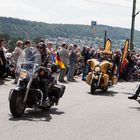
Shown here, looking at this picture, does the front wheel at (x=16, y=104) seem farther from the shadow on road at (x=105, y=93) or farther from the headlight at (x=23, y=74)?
the shadow on road at (x=105, y=93)

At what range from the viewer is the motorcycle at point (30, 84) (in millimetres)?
10289

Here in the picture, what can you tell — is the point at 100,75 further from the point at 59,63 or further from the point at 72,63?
the point at 72,63

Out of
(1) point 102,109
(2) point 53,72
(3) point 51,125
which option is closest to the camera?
(3) point 51,125

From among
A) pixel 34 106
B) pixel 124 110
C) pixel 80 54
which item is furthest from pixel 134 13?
pixel 34 106

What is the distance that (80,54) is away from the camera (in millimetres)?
25109

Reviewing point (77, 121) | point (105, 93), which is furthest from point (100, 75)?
point (77, 121)

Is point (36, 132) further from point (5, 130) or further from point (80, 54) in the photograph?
point (80, 54)

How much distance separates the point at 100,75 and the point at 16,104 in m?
7.42

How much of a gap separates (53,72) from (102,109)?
2.05 m

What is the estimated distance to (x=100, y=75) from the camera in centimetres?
1730

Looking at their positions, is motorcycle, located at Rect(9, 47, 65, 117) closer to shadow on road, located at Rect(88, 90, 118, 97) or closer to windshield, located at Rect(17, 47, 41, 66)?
windshield, located at Rect(17, 47, 41, 66)

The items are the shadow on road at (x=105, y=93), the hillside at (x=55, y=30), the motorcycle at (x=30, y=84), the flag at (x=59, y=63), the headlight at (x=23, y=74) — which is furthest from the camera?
the hillside at (x=55, y=30)

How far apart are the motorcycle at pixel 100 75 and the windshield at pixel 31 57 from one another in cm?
580

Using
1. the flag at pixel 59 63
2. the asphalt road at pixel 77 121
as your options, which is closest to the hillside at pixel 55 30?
the flag at pixel 59 63
